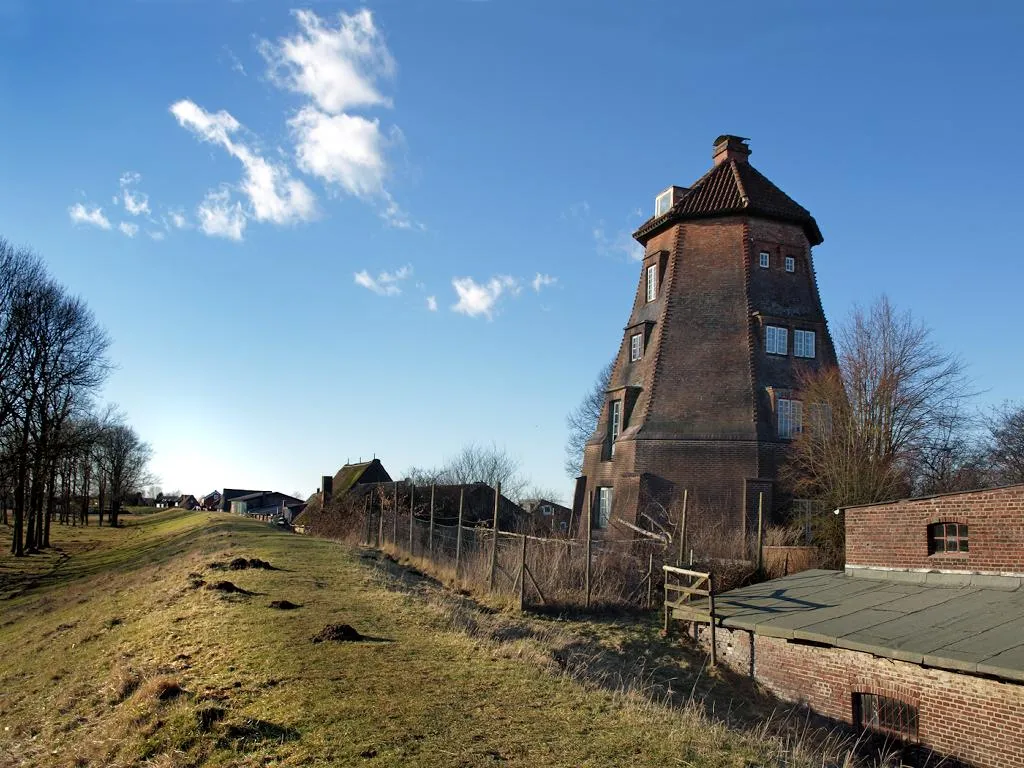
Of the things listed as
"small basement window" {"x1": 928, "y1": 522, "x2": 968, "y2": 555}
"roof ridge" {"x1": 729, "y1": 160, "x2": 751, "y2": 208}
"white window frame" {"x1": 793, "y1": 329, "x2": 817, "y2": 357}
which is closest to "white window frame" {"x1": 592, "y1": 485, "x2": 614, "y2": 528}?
"white window frame" {"x1": 793, "y1": 329, "x2": 817, "y2": 357}

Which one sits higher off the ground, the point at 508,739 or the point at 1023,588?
the point at 1023,588

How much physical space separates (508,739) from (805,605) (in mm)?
10936

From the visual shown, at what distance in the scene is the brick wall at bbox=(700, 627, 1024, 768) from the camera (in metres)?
11.9

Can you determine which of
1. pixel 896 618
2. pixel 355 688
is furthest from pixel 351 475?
pixel 355 688

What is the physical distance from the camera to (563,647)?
1580 cm

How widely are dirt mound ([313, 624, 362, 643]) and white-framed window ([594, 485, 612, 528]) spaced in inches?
791

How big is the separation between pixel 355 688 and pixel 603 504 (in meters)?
23.6

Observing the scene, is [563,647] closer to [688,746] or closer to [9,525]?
[688,746]

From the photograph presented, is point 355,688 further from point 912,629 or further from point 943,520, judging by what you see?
point 943,520

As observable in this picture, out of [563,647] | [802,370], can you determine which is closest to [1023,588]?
Result: [563,647]

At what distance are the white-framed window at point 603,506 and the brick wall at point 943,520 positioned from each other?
13688 millimetres

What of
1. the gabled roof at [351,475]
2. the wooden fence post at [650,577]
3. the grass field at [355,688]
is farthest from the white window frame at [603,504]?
the gabled roof at [351,475]

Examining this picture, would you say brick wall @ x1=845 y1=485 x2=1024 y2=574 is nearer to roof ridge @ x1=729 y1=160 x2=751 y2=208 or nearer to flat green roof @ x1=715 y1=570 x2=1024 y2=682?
flat green roof @ x1=715 y1=570 x2=1024 y2=682

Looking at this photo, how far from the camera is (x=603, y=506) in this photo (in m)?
33.3
